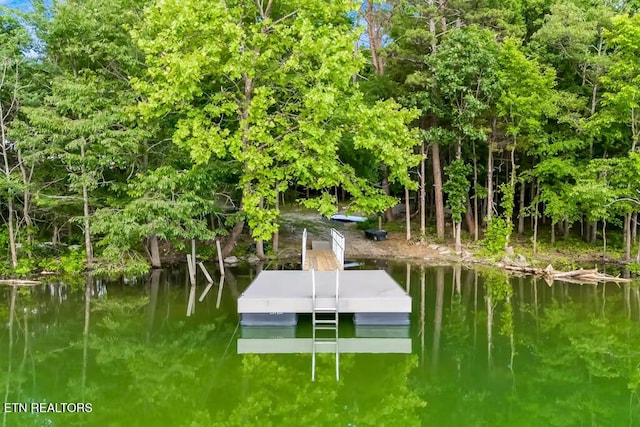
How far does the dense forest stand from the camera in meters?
14.9

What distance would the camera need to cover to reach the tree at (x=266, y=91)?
14.6m

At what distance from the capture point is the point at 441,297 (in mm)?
13094

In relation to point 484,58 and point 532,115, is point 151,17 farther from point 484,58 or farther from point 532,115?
point 532,115

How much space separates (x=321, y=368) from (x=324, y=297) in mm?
2228

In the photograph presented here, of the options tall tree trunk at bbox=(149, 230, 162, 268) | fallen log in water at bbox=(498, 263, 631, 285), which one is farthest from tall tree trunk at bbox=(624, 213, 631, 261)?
tall tree trunk at bbox=(149, 230, 162, 268)

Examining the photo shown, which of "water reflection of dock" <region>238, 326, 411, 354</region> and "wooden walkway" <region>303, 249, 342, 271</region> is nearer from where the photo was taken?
"water reflection of dock" <region>238, 326, 411, 354</region>

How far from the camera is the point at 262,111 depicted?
15445 mm

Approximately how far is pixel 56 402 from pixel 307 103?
10.4 meters

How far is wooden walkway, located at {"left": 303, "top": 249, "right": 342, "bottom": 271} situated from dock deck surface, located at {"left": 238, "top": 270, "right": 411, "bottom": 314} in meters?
2.45

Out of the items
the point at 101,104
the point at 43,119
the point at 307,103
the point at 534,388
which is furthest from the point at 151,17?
the point at 534,388

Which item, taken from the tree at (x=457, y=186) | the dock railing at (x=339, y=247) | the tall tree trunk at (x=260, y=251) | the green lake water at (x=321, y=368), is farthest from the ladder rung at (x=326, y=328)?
the tree at (x=457, y=186)

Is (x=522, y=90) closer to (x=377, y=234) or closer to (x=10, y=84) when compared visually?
(x=377, y=234)

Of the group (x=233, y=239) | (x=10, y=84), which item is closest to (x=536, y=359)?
(x=233, y=239)

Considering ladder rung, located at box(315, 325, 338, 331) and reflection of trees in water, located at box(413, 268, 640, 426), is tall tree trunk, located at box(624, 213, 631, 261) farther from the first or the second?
ladder rung, located at box(315, 325, 338, 331)
